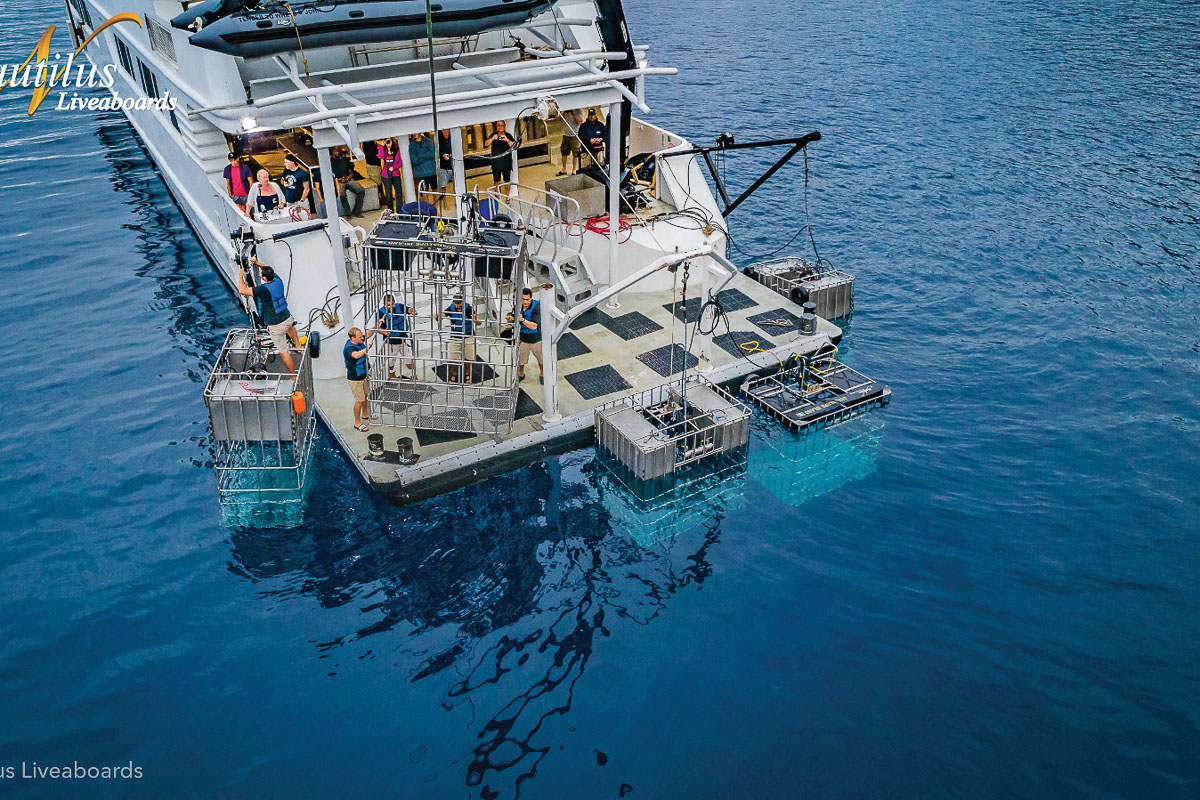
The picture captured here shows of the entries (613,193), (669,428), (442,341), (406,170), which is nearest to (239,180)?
(406,170)

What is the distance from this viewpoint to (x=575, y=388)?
54.9 feet


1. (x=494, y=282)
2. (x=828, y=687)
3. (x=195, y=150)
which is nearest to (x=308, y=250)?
(x=494, y=282)

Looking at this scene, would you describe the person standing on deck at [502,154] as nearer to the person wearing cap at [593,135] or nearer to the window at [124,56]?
the person wearing cap at [593,135]

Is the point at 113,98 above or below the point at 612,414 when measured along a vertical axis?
above

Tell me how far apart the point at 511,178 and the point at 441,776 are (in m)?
13.4

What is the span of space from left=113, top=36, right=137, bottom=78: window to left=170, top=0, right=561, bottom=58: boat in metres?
12.5

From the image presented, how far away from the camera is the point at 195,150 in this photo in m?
21.2

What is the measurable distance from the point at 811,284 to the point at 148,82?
20.4 meters

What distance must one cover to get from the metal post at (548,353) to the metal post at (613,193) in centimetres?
358

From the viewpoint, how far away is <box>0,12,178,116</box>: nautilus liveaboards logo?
3706cm

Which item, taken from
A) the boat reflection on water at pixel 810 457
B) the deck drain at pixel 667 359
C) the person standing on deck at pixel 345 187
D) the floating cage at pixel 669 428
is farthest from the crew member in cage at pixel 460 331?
the person standing on deck at pixel 345 187

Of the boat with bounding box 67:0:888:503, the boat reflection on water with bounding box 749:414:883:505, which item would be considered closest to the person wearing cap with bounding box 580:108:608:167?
the boat with bounding box 67:0:888:503

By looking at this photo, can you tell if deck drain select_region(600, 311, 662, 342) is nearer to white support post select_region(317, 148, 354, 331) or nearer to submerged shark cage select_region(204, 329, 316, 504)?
white support post select_region(317, 148, 354, 331)

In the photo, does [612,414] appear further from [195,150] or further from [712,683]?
[195,150]
